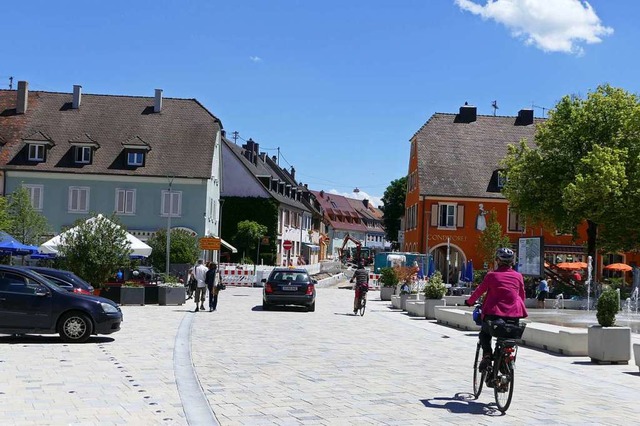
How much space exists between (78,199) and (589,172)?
31485 millimetres

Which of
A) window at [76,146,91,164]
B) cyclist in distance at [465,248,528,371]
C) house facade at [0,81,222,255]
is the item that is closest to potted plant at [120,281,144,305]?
cyclist in distance at [465,248,528,371]

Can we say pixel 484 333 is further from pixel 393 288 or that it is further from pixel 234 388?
pixel 393 288

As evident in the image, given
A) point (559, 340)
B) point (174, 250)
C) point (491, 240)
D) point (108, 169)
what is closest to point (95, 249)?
point (174, 250)

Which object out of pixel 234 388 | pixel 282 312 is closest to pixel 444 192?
pixel 282 312

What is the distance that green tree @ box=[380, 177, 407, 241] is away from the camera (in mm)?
97062

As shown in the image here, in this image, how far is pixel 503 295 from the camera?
9766 mm

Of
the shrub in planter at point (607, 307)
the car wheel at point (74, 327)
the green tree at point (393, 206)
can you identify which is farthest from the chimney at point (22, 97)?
the green tree at point (393, 206)

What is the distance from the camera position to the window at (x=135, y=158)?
5391 cm

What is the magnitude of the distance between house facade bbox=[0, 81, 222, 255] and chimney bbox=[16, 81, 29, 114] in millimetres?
66

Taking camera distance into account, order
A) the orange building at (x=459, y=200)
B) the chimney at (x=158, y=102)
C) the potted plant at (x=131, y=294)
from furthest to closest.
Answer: the orange building at (x=459, y=200) → the chimney at (x=158, y=102) → the potted plant at (x=131, y=294)

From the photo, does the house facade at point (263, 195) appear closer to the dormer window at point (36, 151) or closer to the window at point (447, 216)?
the window at point (447, 216)

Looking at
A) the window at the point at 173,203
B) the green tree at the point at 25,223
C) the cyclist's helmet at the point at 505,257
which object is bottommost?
the cyclist's helmet at the point at 505,257

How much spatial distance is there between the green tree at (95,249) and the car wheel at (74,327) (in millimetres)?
12392

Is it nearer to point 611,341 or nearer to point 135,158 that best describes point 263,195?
point 135,158
